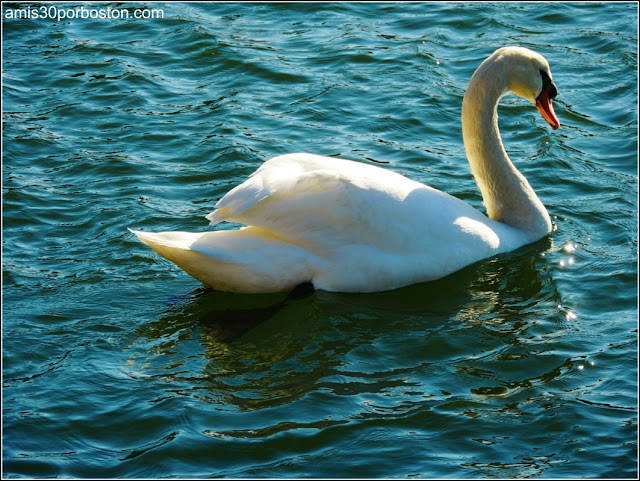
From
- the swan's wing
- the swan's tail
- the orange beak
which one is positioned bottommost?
the swan's tail

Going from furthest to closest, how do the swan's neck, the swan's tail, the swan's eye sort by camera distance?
the swan's eye, the swan's neck, the swan's tail

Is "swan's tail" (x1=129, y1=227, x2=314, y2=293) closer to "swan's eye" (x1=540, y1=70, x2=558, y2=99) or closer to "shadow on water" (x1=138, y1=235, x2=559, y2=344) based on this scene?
"shadow on water" (x1=138, y1=235, x2=559, y2=344)

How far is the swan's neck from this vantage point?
846 centimetres

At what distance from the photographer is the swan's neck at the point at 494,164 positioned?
27.8ft

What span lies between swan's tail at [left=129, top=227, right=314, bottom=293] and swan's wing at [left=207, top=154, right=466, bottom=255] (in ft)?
0.47

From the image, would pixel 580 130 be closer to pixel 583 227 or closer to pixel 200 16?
pixel 583 227

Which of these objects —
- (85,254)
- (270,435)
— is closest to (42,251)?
(85,254)

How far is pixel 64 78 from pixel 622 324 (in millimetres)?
7091

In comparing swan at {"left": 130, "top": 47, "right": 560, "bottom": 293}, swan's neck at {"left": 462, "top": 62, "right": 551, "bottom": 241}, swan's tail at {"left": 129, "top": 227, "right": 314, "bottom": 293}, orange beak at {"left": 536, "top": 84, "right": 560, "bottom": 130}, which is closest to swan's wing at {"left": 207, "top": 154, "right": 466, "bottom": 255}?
swan at {"left": 130, "top": 47, "right": 560, "bottom": 293}

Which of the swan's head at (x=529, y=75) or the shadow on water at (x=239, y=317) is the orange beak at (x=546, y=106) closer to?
the swan's head at (x=529, y=75)

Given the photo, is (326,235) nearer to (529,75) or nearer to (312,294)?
(312,294)

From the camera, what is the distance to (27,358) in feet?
23.0

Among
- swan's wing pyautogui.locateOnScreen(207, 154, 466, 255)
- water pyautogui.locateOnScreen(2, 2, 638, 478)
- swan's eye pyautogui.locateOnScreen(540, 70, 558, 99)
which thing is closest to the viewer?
water pyautogui.locateOnScreen(2, 2, 638, 478)

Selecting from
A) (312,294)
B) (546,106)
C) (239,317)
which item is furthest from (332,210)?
(546,106)
